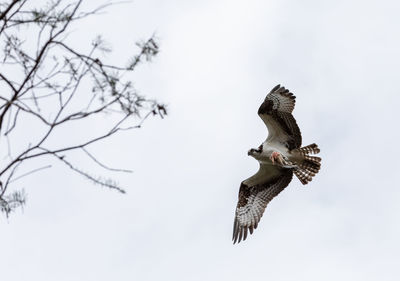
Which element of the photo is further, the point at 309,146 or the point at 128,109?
the point at 309,146

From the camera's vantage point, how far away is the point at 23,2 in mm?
4621

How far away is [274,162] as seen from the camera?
14.4m

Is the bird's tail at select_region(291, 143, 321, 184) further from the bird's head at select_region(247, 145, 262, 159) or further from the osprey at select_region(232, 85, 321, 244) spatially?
the bird's head at select_region(247, 145, 262, 159)

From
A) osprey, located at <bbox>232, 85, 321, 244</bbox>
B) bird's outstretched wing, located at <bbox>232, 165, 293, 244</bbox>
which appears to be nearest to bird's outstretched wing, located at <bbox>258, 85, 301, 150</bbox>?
osprey, located at <bbox>232, 85, 321, 244</bbox>

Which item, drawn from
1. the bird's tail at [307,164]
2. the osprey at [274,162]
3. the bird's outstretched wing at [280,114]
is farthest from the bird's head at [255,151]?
the bird's tail at [307,164]

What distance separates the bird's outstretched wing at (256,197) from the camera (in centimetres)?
1522

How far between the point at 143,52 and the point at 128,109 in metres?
0.48

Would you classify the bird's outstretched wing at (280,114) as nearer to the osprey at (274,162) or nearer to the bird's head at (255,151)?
the osprey at (274,162)

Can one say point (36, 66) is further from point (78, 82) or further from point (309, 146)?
point (309, 146)

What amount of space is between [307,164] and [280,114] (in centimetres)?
125

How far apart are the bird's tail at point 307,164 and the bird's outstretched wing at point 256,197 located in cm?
40

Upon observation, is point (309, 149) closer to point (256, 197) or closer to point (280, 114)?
point (280, 114)

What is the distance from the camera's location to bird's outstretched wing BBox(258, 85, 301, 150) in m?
14.2

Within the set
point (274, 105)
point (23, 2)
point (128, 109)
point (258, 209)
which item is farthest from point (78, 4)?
point (258, 209)
